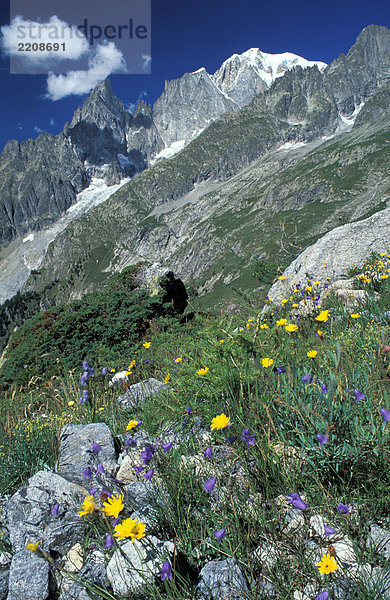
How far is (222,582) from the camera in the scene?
1.62 metres

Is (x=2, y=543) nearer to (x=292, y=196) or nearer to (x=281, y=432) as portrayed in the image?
(x=281, y=432)

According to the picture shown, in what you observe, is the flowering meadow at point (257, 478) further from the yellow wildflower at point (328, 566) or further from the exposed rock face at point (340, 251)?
the exposed rock face at point (340, 251)

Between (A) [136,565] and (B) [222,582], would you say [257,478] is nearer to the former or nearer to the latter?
(B) [222,582]

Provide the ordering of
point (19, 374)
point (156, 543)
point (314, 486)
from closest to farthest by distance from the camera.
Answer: point (156, 543) → point (314, 486) → point (19, 374)

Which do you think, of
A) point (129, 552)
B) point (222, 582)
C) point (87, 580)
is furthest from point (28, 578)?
point (222, 582)

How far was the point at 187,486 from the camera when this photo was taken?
224 centimetres

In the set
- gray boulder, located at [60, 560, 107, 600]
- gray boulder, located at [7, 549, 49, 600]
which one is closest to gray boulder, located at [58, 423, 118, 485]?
gray boulder, located at [7, 549, 49, 600]

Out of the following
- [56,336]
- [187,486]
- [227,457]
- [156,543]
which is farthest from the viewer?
[56,336]

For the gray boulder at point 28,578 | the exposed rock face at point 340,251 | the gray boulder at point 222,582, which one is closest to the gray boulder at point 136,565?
the gray boulder at point 222,582

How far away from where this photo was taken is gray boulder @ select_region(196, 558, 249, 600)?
5.10ft

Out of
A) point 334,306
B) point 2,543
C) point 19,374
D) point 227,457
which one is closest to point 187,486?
point 227,457

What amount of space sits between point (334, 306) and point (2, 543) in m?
5.15

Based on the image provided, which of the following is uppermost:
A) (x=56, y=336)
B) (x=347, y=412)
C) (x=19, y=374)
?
(x=347, y=412)

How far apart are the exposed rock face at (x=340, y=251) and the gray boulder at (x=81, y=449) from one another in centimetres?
638
